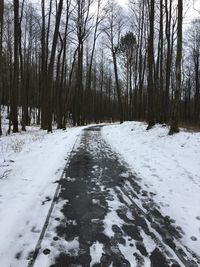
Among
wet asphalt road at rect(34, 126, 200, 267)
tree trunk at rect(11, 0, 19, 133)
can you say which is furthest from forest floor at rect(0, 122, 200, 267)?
tree trunk at rect(11, 0, 19, 133)

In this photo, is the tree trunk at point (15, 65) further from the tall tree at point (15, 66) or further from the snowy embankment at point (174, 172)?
the snowy embankment at point (174, 172)

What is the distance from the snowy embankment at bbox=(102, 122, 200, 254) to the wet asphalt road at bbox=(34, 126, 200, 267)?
219mm

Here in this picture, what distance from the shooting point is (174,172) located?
8.41 meters

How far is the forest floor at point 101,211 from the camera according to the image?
3.93 meters

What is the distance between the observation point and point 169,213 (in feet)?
18.0

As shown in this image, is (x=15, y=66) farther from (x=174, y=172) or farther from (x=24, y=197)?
(x=24, y=197)

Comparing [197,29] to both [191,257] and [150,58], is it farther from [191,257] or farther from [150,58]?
[191,257]

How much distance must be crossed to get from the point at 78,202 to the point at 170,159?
5086mm

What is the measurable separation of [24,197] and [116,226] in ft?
7.23

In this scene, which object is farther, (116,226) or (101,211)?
(101,211)

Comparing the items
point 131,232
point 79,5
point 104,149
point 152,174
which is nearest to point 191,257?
point 131,232

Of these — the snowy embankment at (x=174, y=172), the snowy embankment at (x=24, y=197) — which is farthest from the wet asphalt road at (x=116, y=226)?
the snowy embankment at (x=24, y=197)

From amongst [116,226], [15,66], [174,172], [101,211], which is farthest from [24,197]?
[15,66]

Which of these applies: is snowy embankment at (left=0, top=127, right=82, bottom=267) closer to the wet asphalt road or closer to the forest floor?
the forest floor
